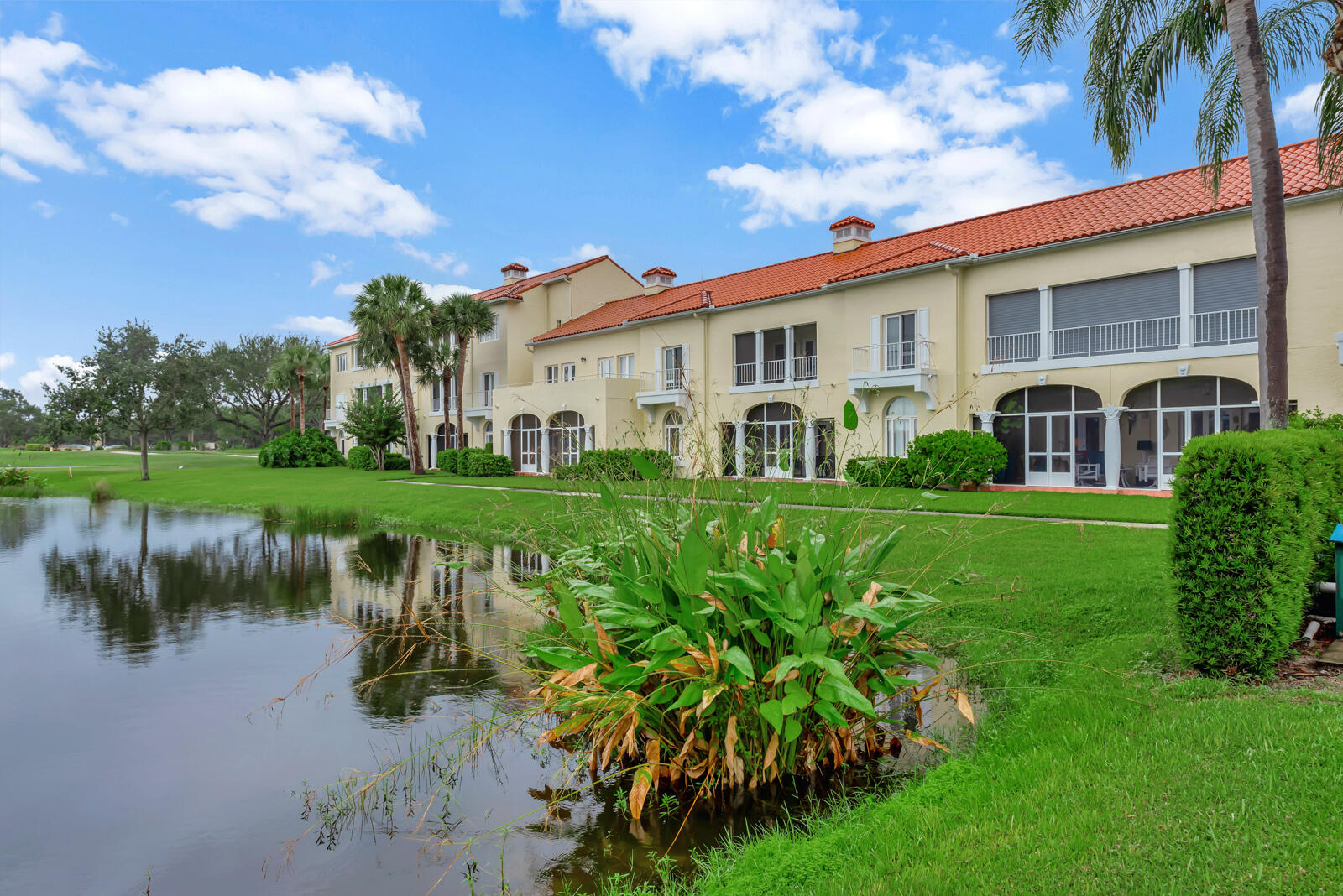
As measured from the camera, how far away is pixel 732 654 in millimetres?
4363

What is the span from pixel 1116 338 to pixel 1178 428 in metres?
2.83

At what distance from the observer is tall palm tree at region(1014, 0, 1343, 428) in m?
10.2

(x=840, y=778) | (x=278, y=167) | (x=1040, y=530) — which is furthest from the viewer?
(x=278, y=167)

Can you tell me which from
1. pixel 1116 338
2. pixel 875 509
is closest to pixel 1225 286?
pixel 1116 338

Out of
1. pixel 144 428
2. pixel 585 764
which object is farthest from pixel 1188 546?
pixel 144 428

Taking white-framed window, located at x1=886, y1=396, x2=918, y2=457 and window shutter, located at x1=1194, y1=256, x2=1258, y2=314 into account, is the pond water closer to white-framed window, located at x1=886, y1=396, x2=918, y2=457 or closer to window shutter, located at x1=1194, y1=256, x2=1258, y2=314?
white-framed window, located at x1=886, y1=396, x2=918, y2=457

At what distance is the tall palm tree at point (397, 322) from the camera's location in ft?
132

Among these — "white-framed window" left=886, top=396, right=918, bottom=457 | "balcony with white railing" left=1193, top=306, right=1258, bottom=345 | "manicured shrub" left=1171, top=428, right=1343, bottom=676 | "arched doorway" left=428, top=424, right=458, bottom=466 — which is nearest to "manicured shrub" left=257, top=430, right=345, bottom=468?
"arched doorway" left=428, top=424, right=458, bottom=466

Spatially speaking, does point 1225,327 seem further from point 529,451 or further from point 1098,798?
point 529,451

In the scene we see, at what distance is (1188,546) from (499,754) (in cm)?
531

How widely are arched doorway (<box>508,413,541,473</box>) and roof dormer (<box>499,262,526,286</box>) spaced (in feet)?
38.7

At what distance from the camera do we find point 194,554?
1664 centimetres

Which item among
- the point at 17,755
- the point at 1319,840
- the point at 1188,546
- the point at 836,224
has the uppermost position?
the point at 836,224

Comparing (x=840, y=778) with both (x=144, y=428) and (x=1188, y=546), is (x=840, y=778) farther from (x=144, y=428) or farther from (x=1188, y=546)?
(x=144, y=428)
